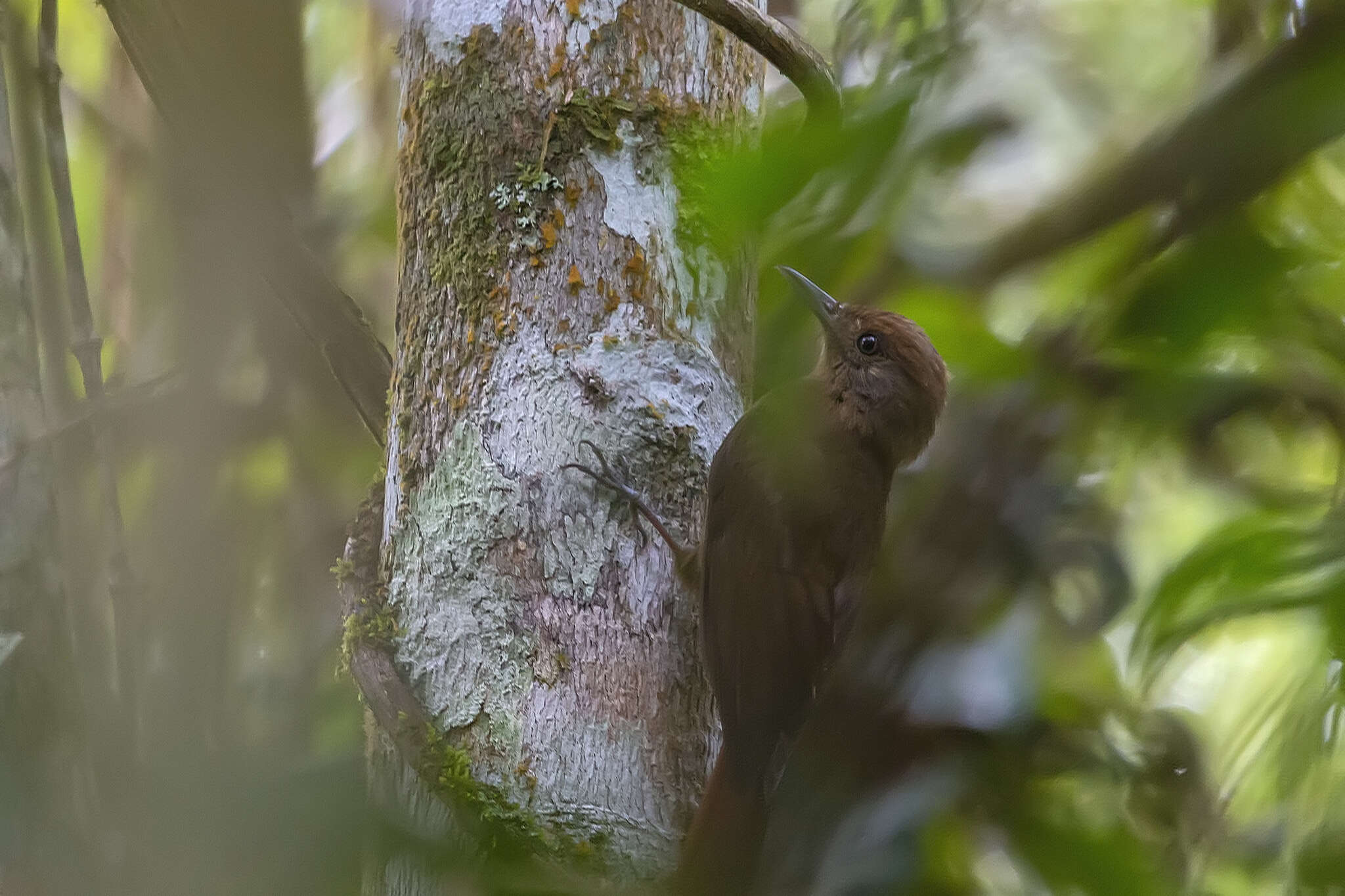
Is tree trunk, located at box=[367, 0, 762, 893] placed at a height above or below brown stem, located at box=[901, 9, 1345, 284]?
below

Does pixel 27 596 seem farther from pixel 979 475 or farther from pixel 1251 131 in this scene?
pixel 1251 131

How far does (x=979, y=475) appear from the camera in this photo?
1.05 meters

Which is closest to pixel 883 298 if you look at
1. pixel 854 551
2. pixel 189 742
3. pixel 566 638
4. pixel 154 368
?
pixel 854 551

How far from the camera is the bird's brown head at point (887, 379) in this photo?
2.70m

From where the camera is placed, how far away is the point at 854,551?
255 centimetres

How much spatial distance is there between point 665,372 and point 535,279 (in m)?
0.26

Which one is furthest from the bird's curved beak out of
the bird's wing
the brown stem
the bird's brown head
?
the brown stem

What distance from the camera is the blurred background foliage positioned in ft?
2.61

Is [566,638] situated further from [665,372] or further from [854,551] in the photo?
[854,551]

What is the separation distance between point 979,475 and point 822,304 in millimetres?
1367

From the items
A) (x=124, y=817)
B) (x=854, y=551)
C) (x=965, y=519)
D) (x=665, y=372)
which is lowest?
(x=854, y=551)

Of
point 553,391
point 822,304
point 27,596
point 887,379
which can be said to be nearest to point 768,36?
point 553,391

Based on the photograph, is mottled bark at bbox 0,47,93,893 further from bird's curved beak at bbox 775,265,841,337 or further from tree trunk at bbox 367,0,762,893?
bird's curved beak at bbox 775,265,841,337

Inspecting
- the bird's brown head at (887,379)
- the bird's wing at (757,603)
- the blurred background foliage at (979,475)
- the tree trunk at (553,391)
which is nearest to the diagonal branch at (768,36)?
the blurred background foliage at (979,475)
